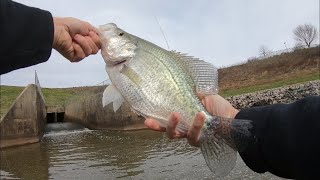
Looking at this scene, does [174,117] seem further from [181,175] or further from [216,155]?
[181,175]

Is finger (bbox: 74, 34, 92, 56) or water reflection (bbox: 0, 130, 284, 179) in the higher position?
finger (bbox: 74, 34, 92, 56)

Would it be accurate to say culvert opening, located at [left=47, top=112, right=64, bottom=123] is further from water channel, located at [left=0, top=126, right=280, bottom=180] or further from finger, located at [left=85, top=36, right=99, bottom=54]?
finger, located at [left=85, top=36, right=99, bottom=54]

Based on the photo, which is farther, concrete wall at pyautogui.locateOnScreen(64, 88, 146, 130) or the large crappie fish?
concrete wall at pyautogui.locateOnScreen(64, 88, 146, 130)

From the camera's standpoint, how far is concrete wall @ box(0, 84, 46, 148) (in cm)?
1909

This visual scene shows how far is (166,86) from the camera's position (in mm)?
3131

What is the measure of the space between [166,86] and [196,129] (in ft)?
1.40

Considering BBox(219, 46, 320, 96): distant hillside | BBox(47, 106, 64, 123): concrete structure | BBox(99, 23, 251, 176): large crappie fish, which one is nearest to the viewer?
BBox(99, 23, 251, 176): large crappie fish

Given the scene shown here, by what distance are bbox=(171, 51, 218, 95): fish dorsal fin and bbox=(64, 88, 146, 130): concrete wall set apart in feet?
66.1

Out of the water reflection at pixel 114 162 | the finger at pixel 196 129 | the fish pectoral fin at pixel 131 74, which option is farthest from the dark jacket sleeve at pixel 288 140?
the water reflection at pixel 114 162

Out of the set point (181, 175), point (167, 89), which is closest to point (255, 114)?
point (167, 89)

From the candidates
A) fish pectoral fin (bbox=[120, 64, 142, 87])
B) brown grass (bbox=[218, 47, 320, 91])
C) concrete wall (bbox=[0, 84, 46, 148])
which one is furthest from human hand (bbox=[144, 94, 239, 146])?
brown grass (bbox=[218, 47, 320, 91])

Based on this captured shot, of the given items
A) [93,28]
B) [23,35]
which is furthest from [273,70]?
[23,35]

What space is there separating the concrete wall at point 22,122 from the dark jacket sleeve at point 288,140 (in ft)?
58.1

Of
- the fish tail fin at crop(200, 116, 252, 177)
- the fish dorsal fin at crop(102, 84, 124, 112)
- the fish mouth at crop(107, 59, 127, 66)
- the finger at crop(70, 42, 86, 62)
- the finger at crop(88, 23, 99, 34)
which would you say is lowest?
the fish tail fin at crop(200, 116, 252, 177)
